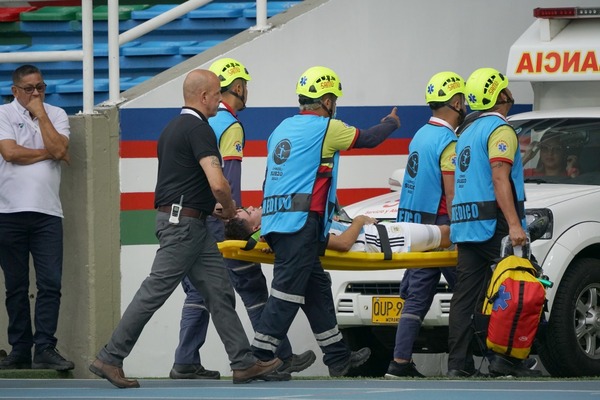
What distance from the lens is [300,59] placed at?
12781mm

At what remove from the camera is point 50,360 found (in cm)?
1131

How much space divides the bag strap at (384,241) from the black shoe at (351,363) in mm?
690

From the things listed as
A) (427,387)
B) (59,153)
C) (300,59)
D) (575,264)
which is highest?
(300,59)

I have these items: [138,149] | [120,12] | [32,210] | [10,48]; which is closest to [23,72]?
[32,210]

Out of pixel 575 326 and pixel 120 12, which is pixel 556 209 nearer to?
pixel 575 326

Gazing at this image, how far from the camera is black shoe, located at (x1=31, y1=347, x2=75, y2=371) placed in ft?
37.1

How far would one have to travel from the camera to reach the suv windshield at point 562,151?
1140 centimetres

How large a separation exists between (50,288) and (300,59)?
287 centimetres

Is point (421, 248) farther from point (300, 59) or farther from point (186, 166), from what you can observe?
point (300, 59)

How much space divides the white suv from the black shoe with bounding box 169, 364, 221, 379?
3.20ft

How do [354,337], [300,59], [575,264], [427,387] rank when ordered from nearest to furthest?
[427,387], [575,264], [354,337], [300,59]

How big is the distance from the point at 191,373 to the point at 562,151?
10.2ft

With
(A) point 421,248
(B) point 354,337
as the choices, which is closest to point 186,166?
(A) point 421,248

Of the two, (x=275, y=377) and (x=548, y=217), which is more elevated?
(x=548, y=217)
